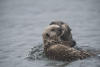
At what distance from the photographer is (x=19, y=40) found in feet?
45.7

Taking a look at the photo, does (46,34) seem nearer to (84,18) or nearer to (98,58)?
(98,58)

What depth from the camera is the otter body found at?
30.8 ft

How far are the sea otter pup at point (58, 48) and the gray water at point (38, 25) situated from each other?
184mm

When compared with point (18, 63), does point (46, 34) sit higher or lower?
higher

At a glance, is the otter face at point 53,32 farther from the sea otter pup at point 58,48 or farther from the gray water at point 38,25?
the gray water at point 38,25

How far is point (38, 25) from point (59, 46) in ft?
23.5

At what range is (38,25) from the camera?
651 inches

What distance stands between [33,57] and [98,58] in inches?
89.5

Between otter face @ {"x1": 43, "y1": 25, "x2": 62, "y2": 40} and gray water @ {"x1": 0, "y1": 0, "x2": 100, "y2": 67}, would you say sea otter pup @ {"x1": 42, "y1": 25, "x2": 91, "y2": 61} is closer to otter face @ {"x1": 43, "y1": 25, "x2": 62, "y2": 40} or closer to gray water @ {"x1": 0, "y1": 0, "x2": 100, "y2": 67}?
otter face @ {"x1": 43, "y1": 25, "x2": 62, "y2": 40}

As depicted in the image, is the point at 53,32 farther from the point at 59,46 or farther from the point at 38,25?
the point at 38,25

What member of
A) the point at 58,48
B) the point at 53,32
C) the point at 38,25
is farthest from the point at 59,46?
the point at 38,25

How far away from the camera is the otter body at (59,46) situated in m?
9.38

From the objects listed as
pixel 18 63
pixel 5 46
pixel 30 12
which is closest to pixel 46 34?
pixel 18 63

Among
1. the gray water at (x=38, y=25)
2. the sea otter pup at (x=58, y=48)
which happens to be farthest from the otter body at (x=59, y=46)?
the gray water at (x=38, y=25)
